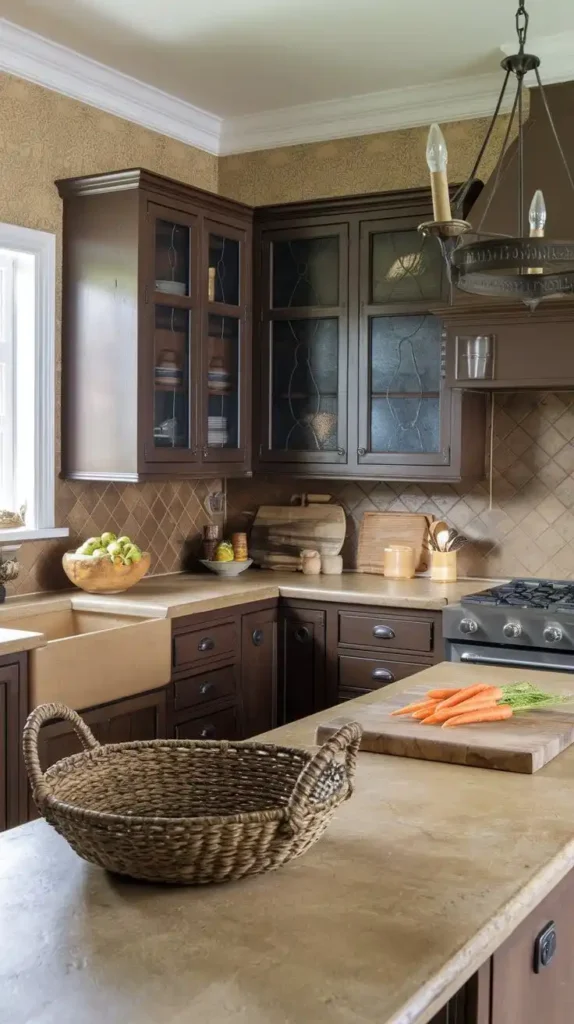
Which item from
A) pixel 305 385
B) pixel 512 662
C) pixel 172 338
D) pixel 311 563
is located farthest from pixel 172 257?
pixel 512 662

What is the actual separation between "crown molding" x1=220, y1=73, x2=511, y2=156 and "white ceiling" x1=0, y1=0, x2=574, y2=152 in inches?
1.4

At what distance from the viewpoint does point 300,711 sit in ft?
15.5

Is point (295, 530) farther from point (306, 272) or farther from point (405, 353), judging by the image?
point (306, 272)

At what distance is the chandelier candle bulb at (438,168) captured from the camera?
198 cm

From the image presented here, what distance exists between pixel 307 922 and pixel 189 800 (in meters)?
0.39

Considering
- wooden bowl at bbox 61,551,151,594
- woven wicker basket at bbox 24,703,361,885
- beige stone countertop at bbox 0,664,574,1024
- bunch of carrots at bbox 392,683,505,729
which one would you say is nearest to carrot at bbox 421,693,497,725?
bunch of carrots at bbox 392,683,505,729

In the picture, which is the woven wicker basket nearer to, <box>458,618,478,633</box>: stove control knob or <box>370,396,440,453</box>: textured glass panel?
<box>458,618,478,633</box>: stove control knob

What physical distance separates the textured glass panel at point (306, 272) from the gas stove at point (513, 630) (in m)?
1.54

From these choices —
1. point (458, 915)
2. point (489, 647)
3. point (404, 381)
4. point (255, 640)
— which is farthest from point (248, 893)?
point (404, 381)

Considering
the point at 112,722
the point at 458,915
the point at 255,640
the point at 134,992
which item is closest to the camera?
the point at 134,992

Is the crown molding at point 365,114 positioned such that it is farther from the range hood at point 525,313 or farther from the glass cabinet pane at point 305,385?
the glass cabinet pane at point 305,385

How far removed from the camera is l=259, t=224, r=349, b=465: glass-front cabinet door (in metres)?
4.89

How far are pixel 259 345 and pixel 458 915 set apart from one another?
3886 mm

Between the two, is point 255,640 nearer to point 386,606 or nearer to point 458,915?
point 386,606
